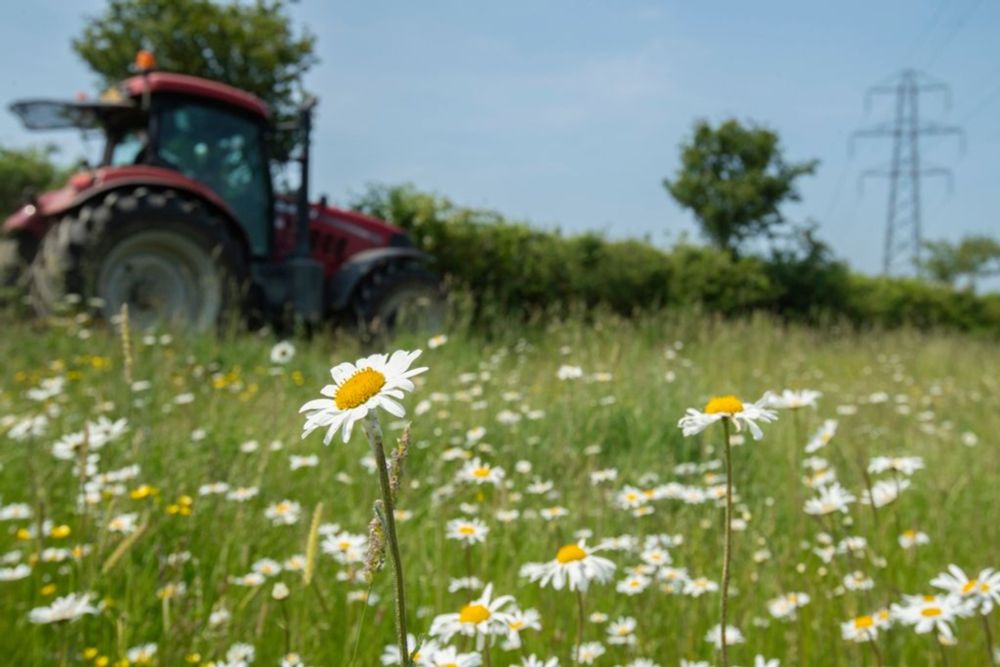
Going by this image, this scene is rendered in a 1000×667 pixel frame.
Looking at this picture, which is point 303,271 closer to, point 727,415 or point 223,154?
point 223,154

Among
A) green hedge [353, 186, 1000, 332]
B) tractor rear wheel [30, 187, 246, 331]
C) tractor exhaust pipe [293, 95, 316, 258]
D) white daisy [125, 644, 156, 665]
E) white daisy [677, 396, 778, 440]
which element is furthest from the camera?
green hedge [353, 186, 1000, 332]

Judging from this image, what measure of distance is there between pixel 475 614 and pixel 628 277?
14.0 m

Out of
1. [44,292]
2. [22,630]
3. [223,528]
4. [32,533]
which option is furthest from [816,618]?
[44,292]

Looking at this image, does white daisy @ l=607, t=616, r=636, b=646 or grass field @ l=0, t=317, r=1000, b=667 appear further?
grass field @ l=0, t=317, r=1000, b=667

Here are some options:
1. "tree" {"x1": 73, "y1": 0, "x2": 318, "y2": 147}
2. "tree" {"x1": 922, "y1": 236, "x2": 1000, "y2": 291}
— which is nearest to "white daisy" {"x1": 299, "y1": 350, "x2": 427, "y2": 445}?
"tree" {"x1": 73, "y1": 0, "x2": 318, "y2": 147}

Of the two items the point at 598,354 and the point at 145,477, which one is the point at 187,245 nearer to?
the point at 598,354

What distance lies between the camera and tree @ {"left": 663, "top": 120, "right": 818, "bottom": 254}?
21.4 m

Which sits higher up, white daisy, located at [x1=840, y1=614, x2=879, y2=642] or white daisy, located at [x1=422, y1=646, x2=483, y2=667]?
white daisy, located at [x1=422, y1=646, x2=483, y2=667]

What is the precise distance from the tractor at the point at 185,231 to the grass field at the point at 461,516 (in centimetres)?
142

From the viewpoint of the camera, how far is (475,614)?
1.53 meters

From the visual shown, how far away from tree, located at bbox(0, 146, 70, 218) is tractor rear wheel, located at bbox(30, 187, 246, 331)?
690 inches

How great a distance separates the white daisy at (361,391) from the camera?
87 cm

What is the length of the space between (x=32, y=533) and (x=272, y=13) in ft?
60.7

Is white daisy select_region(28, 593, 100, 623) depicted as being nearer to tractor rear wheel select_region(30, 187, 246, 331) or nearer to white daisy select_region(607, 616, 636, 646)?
white daisy select_region(607, 616, 636, 646)
